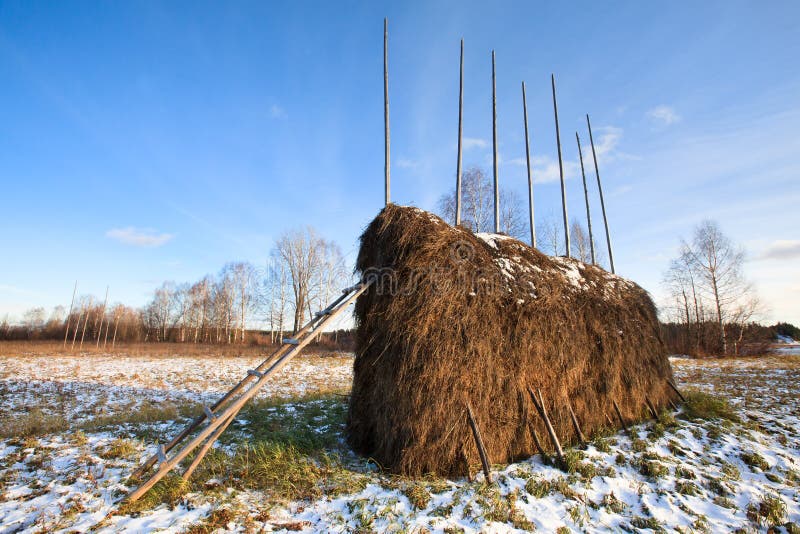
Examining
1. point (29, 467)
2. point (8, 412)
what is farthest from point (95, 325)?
point (29, 467)

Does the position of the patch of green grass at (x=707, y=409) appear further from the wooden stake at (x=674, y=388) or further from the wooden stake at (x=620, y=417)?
the wooden stake at (x=620, y=417)

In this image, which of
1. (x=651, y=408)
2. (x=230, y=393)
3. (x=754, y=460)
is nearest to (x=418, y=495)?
(x=230, y=393)

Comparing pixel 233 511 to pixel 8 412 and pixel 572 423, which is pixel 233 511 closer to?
pixel 572 423

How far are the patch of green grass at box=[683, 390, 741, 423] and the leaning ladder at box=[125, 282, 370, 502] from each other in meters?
8.06

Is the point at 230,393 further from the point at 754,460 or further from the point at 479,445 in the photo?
the point at 754,460

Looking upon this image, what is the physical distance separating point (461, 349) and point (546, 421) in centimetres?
→ 191

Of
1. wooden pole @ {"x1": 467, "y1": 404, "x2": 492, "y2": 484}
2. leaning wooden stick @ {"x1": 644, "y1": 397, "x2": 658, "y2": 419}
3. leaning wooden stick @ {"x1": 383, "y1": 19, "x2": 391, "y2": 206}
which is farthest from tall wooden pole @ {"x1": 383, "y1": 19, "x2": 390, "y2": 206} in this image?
leaning wooden stick @ {"x1": 644, "y1": 397, "x2": 658, "y2": 419}

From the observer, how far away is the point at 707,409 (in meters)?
8.02

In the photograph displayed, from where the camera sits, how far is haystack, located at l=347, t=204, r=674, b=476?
15.6 ft

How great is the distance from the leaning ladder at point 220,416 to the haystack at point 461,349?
659 mm

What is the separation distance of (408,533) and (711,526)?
3.48 meters

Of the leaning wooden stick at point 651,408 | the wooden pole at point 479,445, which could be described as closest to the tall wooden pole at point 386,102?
the wooden pole at point 479,445

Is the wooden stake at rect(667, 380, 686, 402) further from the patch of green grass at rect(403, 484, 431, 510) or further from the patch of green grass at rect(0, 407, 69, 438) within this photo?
the patch of green grass at rect(0, 407, 69, 438)

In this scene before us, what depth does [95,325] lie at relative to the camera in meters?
48.0
